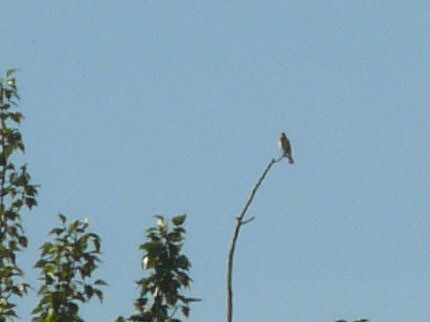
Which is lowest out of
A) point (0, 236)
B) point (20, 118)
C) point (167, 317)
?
point (167, 317)

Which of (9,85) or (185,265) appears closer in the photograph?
(185,265)

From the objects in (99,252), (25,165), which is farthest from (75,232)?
(25,165)

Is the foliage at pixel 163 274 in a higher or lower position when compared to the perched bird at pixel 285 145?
lower

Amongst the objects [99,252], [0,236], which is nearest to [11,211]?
[0,236]

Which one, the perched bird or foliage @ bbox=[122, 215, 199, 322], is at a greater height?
the perched bird

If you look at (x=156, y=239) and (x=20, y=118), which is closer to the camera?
(x=156, y=239)

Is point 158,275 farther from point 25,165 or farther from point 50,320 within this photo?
point 25,165

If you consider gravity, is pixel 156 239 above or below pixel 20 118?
below

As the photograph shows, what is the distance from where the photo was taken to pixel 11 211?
24281mm

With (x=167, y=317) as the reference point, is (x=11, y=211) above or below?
above

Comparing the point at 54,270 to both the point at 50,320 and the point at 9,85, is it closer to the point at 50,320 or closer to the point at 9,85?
the point at 50,320

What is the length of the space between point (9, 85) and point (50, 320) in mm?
4700

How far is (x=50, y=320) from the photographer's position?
22.1 meters

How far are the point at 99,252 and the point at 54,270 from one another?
2.12ft
